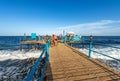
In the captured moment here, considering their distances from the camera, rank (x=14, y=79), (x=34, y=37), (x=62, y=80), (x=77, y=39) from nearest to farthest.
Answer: (x=62, y=80) < (x=14, y=79) < (x=77, y=39) < (x=34, y=37)

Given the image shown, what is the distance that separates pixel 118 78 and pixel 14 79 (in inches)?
367

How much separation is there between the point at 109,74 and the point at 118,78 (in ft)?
1.43

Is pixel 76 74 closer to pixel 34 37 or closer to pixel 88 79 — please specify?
pixel 88 79

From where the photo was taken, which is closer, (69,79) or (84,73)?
(69,79)

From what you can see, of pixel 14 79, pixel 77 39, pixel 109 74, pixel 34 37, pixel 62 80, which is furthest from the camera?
pixel 34 37

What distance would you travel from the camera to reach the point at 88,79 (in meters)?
4.38

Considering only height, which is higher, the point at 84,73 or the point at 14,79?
the point at 84,73

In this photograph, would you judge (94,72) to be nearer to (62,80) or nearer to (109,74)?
(109,74)

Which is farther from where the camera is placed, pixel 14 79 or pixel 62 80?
pixel 14 79

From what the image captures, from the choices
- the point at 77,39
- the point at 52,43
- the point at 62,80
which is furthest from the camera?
the point at 77,39

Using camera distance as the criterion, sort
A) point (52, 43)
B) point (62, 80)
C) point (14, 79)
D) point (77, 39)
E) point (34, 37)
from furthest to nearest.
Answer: point (34, 37) → point (77, 39) → point (52, 43) → point (14, 79) → point (62, 80)

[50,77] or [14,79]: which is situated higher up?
[50,77]

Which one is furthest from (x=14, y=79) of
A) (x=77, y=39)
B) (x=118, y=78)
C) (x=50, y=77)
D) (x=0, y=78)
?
(x=77, y=39)

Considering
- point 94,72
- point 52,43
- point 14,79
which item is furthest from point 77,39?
point 94,72
